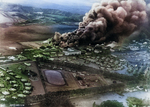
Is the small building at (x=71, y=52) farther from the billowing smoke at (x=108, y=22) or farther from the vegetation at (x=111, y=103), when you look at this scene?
the vegetation at (x=111, y=103)

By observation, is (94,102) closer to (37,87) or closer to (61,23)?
(37,87)

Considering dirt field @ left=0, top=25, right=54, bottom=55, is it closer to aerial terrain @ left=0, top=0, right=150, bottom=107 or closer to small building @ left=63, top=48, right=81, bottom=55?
aerial terrain @ left=0, top=0, right=150, bottom=107

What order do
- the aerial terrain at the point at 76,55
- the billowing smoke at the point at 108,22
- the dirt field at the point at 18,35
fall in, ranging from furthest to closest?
the billowing smoke at the point at 108,22, the dirt field at the point at 18,35, the aerial terrain at the point at 76,55

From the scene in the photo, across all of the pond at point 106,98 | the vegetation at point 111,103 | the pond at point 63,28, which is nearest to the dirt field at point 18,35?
the pond at point 63,28

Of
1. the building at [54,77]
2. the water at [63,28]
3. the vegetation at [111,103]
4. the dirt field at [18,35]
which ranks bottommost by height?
the vegetation at [111,103]

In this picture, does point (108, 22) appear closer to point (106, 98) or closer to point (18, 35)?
point (106, 98)

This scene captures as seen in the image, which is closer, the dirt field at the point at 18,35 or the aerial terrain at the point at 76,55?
the aerial terrain at the point at 76,55

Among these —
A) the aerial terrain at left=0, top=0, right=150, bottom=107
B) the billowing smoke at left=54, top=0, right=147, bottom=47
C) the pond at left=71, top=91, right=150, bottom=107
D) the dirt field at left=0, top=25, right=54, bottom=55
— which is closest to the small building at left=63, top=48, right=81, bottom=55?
the aerial terrain at left=0, top=0, right=150, bottom=107
